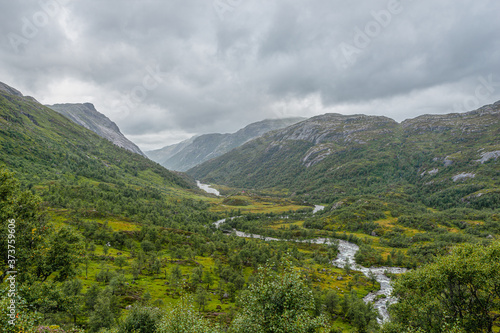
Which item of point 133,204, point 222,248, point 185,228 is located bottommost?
point 222,248

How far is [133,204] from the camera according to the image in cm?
17838

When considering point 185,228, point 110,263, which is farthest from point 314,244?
point 110,263

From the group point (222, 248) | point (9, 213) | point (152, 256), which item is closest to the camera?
point (9, 213)

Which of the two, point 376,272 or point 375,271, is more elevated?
point 376,272

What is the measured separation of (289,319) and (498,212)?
10202 inches

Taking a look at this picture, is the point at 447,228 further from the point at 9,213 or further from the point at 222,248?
the point at 9,213

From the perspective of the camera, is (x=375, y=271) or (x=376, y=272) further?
(x=375, y=271)

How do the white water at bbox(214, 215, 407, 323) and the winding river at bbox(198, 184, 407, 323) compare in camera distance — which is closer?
the winding river at bbox(198, 184, 407, 323)

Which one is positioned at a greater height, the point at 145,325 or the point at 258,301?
the point at 258,301

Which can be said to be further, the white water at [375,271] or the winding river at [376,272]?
the white water at [375,271]

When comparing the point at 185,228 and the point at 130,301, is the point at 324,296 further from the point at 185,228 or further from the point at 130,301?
the point at 185,228

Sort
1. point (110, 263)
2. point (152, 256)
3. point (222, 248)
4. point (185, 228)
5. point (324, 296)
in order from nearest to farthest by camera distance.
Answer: point (324, 296), point (110, 263), point (152, 256), point (222, 248), point (185, 228)

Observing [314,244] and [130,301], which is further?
[314,244]

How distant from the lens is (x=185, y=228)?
513 ft
